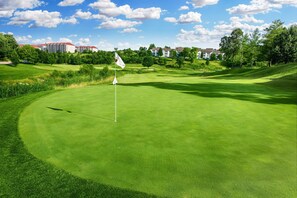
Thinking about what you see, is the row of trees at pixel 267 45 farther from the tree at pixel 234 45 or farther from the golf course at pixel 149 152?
the golf course at pixel 149 152

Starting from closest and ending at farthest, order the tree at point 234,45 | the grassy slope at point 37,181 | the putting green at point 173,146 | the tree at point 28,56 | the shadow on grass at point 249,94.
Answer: the grassy slope at point 37,181 → the putting green at point 173,146 → the shadow on grass at point 249,94 → the tree at point 234,45 → the tree at point 28,56

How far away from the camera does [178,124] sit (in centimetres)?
1077

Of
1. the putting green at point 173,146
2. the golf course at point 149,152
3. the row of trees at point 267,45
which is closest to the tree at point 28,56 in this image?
the row of trees at point 267,45

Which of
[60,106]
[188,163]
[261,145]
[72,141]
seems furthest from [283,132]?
[60,106]

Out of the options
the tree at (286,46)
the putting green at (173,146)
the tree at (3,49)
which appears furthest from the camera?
the tree at (3,49)

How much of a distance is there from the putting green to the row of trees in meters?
53.2

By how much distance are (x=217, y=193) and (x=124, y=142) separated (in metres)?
3.67

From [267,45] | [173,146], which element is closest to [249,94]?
[173,146]

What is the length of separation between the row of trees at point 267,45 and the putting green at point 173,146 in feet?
174

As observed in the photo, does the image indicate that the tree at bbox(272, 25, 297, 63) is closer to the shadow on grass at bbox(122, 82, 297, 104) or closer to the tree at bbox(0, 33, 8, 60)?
the shadow on grass at bbox(122, 82, 297, 104)

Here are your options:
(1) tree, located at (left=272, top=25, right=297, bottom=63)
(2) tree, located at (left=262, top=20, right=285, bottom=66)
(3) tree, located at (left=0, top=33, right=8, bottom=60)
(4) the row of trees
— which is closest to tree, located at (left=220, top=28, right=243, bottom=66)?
(4) the row of trees

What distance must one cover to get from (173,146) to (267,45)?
70170 millimetres

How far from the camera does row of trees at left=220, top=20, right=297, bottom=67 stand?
198 ft

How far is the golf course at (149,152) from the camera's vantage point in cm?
584
